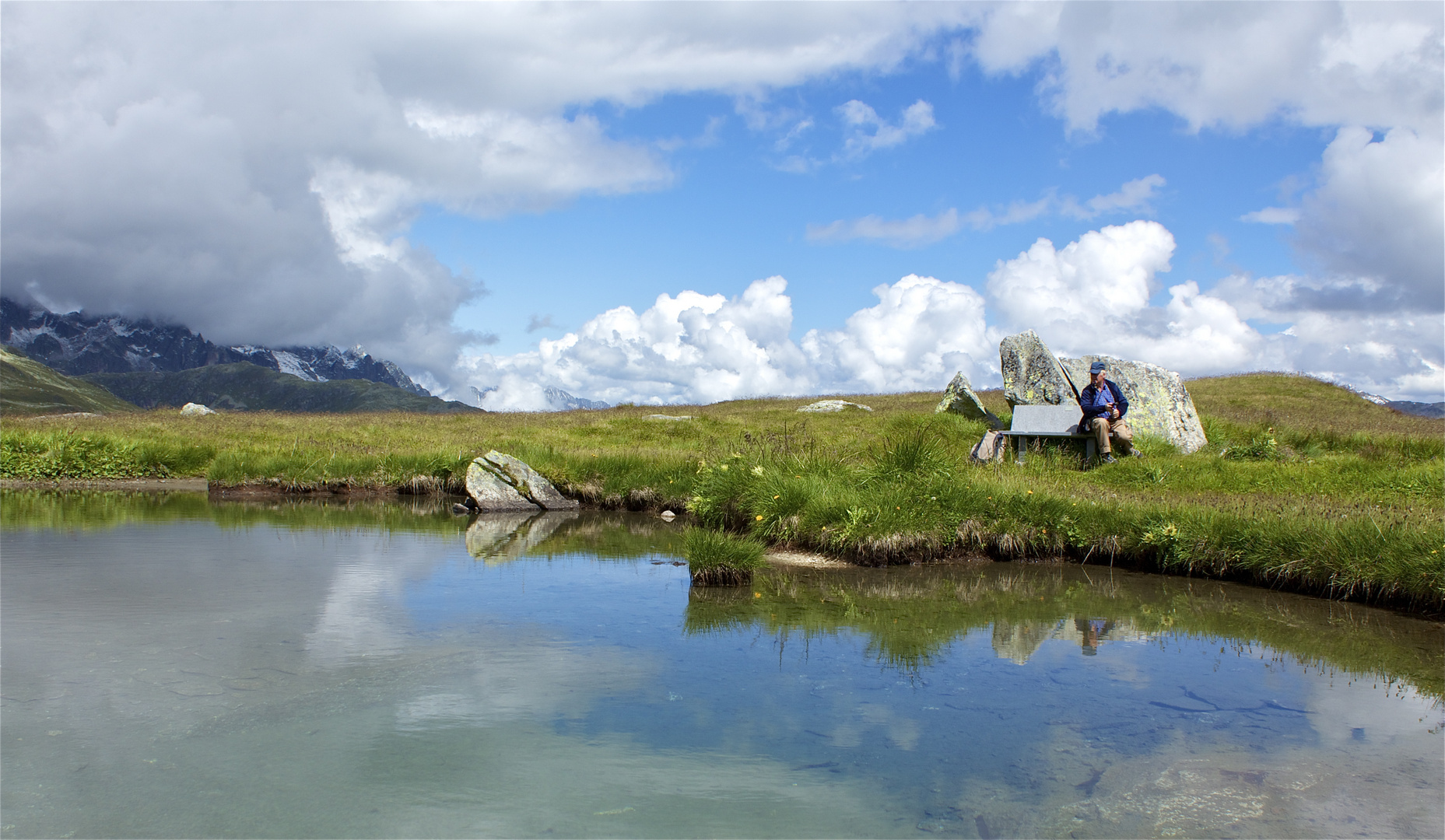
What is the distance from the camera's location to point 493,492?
2061 cm

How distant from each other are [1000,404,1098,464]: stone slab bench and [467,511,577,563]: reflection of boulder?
34.2 ft

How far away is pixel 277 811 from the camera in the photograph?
4.89 meters

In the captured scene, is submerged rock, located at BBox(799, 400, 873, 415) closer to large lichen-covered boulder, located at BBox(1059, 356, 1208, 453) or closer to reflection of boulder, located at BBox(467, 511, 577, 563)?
large lichen-covered boulder, located at BBox(1059, 356, 1208, 453)

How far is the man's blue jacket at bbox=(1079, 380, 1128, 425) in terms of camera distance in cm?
1927

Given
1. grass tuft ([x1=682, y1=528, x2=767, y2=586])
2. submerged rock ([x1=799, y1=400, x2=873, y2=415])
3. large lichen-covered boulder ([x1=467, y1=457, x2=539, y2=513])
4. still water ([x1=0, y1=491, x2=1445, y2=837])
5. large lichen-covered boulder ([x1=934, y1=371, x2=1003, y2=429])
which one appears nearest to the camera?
still water ([x1=0, y1=491, x2=1445, y2=837])

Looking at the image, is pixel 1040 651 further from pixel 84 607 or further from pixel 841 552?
pixel 84 607

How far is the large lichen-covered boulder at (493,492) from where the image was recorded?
2045 centimetres

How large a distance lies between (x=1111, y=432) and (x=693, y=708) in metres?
15.4

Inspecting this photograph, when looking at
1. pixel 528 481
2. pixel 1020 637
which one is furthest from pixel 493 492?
pixel 1020 637

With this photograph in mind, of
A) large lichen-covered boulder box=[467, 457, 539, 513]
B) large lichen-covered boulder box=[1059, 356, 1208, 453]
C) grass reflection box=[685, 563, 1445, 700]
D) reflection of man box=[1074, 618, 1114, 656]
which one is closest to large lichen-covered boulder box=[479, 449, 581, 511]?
large lichen-covered boulder box=[467, 457, 539, 513]

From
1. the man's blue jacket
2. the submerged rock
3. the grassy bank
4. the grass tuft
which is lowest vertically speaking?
the grass tuft

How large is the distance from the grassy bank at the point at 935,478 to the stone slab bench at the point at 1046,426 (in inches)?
24.6

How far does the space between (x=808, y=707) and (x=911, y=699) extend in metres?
0.89

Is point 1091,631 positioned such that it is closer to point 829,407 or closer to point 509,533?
point 509,533
